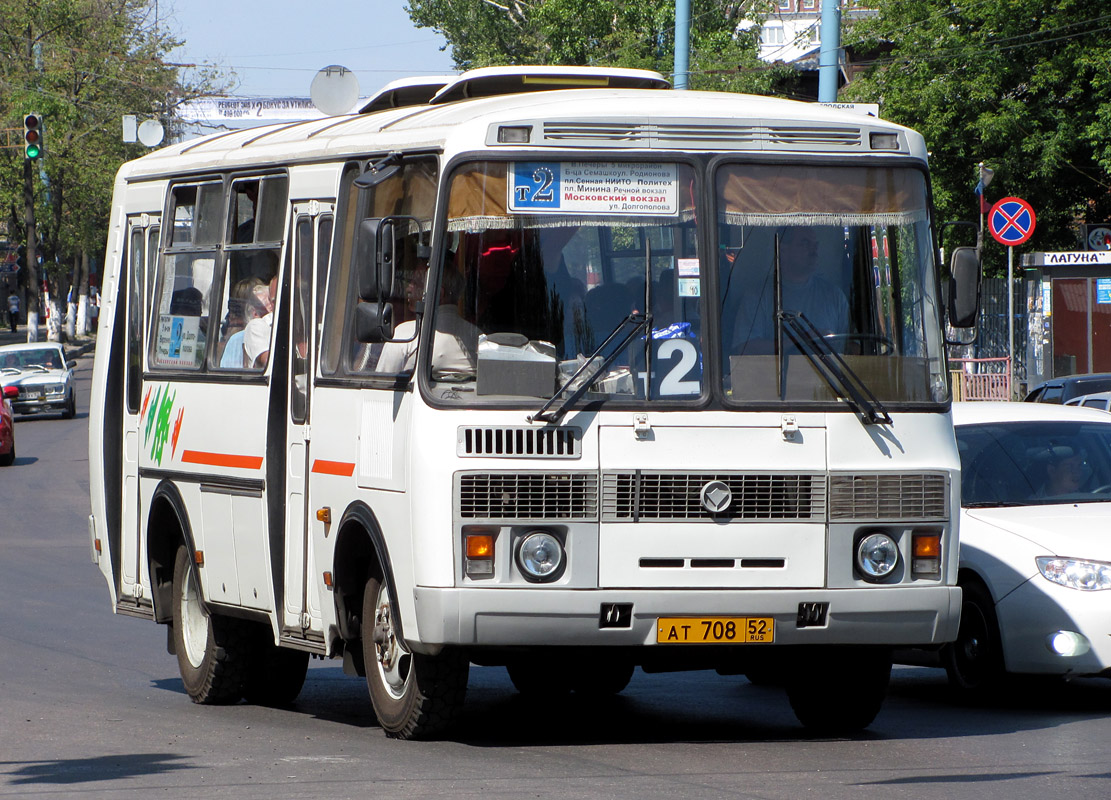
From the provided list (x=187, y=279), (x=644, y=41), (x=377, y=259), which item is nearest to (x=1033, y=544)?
(x=377, y=259)

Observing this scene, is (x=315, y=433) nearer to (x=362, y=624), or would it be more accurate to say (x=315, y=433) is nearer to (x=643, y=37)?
(x=362, y=624)

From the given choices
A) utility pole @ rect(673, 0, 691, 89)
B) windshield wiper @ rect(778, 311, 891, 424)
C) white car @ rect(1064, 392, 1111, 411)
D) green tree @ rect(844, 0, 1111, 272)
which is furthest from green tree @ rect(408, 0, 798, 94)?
windshield wiper @ rect(778, 311, 891, 424)

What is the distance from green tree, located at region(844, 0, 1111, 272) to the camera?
3759 cm

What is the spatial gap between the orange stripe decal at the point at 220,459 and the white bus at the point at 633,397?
2.55 feet

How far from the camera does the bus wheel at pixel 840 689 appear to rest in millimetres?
8578

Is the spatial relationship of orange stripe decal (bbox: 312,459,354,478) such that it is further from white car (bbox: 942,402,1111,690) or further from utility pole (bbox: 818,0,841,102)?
utility pole (bbox: 818,0,841,102)

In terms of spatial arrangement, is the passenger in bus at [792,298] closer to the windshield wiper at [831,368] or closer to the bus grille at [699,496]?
the windshield wiper at [831,368]

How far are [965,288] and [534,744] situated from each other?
8.89 feet

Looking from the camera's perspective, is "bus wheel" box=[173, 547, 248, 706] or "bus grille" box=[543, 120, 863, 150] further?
"bus wheel" box=[173, 547, 248, 706]

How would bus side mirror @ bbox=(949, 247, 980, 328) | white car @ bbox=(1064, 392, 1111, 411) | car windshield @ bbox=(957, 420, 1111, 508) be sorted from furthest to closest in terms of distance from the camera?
white car @ bbox=(1064, 392, 1111, 411) < car windshield @ bbox=(957, 420, 1111, 508) < bus side mirror @ bbox=(949, 247, 980, 328)

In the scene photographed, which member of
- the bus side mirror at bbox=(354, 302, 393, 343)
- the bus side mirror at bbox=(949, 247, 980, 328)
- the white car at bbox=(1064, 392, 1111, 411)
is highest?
the bus side mirror at bbox=(949, 247, 980, 328)

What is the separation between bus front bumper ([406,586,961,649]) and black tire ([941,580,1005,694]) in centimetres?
171

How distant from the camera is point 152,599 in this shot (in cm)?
1066

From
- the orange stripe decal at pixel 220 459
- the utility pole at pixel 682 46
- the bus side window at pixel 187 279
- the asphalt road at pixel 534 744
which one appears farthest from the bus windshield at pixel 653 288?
the utility pole at pixel 682 46
